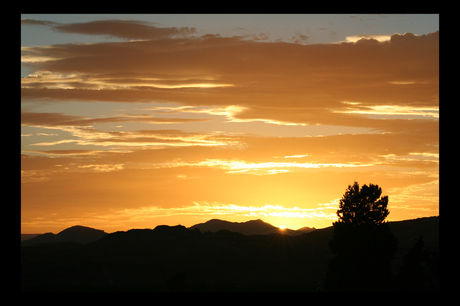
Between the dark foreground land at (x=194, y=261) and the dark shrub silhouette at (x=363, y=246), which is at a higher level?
the dark shrub silhouette at (x=363, y=246)

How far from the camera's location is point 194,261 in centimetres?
9081

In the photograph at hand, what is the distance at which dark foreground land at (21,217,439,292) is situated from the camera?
7612cm

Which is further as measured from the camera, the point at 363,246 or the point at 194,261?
the point at 194,261

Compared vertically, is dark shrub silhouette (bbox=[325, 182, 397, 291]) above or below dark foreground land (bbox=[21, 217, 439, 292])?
above

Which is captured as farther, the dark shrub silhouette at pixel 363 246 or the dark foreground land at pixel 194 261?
the dark foreground land at pixel 194 261

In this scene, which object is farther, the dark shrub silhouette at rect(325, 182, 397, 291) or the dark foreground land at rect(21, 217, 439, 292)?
the dark foreground land at rect(21, 217, 439, 292)

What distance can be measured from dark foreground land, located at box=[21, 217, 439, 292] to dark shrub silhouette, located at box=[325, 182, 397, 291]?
18.7 m

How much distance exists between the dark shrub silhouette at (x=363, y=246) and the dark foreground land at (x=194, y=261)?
18703 mm

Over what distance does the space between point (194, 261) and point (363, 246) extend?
52.4 metres

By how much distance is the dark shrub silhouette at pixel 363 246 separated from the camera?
146 feet

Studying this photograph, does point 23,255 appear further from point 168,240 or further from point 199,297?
point 199,297
